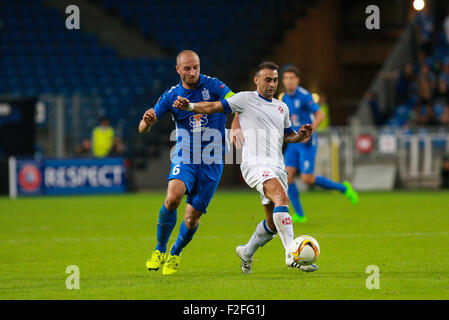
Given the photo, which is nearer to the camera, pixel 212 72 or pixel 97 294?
pixel 97 294

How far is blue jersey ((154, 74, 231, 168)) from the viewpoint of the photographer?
7.41 meters

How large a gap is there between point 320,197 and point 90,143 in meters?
6.78

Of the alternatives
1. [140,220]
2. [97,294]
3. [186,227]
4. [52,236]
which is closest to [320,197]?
[140,220]

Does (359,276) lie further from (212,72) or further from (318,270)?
(212,72)

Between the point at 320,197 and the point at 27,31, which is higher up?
the point at 27,31

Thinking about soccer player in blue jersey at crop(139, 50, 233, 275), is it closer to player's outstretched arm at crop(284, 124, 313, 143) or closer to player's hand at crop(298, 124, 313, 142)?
player's outstretched arm at crop(284, 124, 313, 143)

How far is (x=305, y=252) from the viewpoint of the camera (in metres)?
6.56

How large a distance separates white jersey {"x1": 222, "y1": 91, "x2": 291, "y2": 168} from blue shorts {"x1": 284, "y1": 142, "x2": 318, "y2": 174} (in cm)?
473

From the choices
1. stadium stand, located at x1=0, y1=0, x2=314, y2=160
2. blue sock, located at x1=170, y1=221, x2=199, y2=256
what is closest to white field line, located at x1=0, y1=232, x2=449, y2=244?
blue sock, located at x1=170, y1=221, x2=199, y2=256

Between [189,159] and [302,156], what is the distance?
15.9 ft

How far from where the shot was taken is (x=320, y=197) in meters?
18.0

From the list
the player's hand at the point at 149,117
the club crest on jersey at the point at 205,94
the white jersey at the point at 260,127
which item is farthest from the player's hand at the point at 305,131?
the player's hand at the point at 149,117
